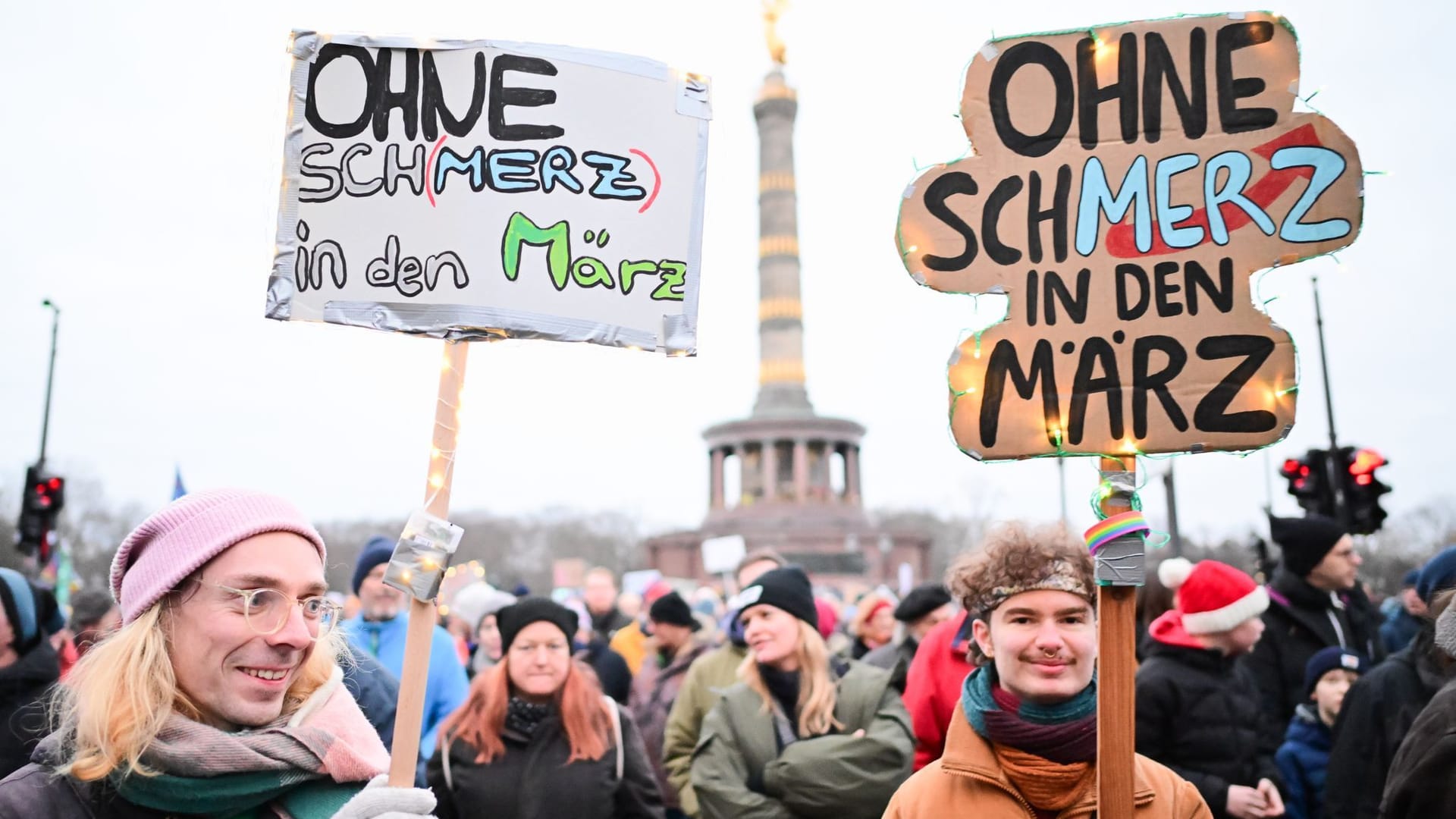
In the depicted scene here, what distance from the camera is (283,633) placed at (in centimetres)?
235

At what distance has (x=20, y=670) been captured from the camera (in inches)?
162

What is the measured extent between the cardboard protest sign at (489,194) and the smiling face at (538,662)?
6.44ft

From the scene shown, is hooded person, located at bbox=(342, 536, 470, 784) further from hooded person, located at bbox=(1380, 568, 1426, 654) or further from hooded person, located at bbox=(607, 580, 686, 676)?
hooded person, located at bbox=(1380, 568, 1426, 654)

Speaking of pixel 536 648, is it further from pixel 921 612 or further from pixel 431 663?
pixel 921 612

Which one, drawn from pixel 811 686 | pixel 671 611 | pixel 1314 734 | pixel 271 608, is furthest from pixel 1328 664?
pixel 271 608

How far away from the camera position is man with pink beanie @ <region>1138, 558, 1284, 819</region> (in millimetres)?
4566

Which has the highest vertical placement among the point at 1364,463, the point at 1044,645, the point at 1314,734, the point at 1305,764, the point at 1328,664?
the point at 1364,463

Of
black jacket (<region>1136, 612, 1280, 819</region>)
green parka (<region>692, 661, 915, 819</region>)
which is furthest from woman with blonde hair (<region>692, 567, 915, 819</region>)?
black jacket (<region>1136, 612, 1280, 819</region>)

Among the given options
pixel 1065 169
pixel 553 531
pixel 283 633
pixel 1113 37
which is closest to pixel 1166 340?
pixel 1065 169

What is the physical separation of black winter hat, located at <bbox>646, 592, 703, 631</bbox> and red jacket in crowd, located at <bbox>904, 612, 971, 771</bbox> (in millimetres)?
3025

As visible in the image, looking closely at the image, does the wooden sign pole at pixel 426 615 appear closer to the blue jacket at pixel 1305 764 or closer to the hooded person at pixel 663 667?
the hooded person at pixel 663 667

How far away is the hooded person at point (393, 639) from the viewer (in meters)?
5.82

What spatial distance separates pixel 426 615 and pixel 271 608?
16.0 inches

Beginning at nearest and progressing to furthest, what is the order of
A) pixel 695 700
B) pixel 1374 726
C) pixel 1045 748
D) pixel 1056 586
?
pixel 1045 748
pixel 1056 586
pixel 1374 726
pixel 695 700
